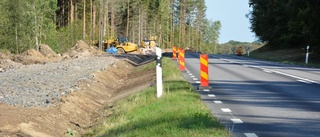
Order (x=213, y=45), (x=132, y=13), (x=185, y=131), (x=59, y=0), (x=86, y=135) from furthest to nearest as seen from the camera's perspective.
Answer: (x=213, y=45), (x=132, y=13), (x=59, y=0), (x=86, y=135), (x=185, y=131)

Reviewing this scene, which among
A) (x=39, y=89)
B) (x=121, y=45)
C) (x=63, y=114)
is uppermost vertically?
(x=121, y=45)

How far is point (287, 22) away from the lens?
53.6 m

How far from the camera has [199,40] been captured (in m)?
137

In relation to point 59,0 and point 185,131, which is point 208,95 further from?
point 59,0

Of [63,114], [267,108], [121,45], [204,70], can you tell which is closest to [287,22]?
[121,45]

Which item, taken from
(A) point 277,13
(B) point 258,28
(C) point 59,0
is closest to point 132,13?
(C) point 59,0

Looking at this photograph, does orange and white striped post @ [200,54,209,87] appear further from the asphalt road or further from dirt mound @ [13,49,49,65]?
dirt mound @ [13,49,49,65]

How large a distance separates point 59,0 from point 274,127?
7311 cm

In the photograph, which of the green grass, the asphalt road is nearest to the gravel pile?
the green grass

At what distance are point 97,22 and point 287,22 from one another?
34.2 metres

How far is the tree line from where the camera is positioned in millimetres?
38000

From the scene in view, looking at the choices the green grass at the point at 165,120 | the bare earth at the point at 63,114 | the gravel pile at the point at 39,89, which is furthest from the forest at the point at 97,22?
the green grass at the point at 165,120

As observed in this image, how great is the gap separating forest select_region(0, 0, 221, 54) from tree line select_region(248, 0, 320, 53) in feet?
69.2

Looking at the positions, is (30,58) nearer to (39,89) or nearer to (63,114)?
(39,89)
